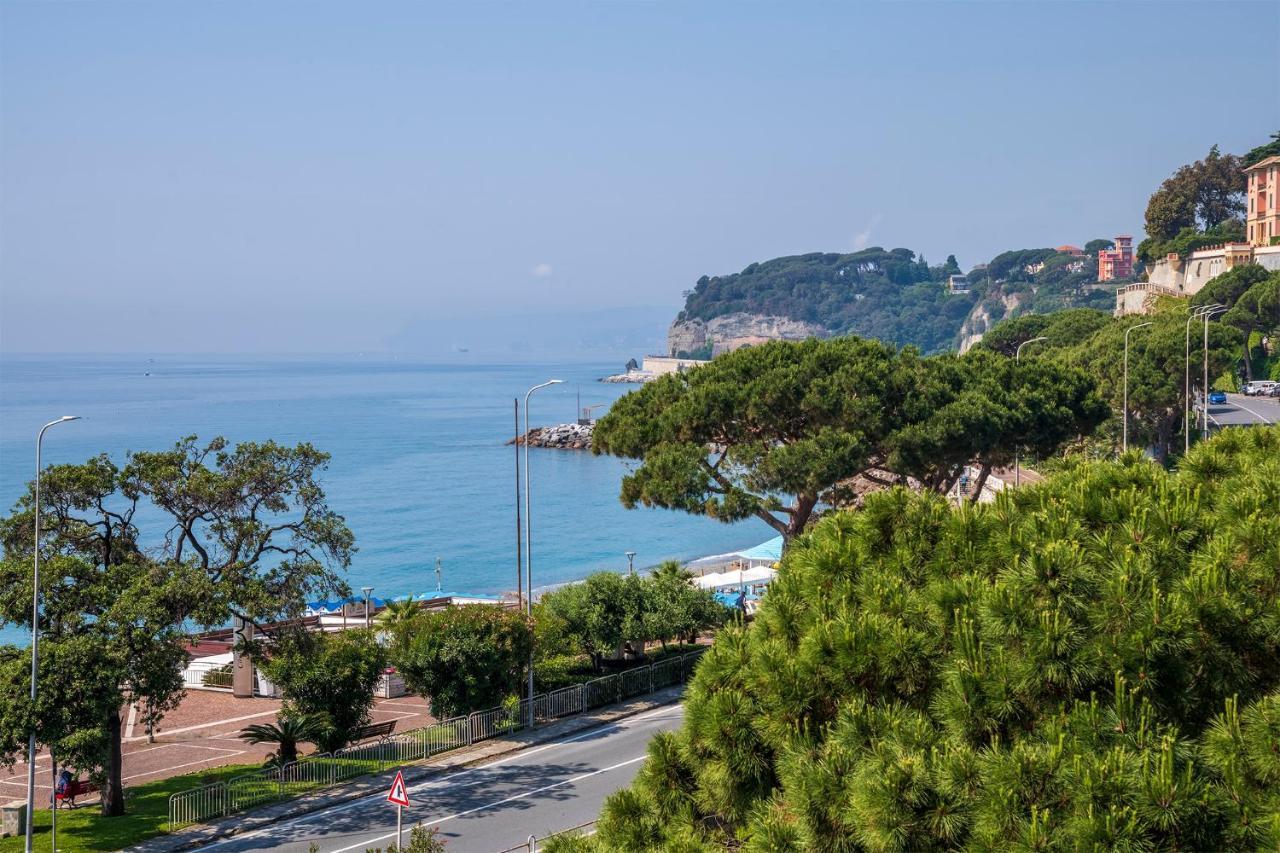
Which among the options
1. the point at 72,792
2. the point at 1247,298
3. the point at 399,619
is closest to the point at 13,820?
the point at 72,792

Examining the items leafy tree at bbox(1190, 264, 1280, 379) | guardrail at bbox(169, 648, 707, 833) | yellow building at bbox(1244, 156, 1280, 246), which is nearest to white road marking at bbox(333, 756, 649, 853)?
guardrail at bbox(169, 648, 707, 833)

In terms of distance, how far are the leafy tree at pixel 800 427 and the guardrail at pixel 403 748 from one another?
477cm

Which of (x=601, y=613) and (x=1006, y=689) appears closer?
(x=1006, y=689)

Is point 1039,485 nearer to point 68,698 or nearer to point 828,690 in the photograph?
point 828,690

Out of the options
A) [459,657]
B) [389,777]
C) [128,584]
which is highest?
[128,584]

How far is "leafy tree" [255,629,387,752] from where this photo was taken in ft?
80.9

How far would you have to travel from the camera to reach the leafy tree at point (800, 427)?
3325 cm

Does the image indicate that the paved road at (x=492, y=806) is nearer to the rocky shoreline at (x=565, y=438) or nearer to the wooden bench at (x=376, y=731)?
the wooden bench at (x=376, y=731)

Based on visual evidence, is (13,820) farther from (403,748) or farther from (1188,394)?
(1188,394)

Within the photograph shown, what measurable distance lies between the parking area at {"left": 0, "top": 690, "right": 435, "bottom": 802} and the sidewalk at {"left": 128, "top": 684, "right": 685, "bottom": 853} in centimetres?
341

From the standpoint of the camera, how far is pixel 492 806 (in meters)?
21.8

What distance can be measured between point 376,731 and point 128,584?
6.99 metres

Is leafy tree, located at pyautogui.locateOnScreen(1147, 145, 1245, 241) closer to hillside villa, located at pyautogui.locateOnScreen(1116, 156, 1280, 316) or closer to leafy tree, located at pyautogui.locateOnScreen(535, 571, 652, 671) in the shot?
hillside villa, located at pyautogui.locateOnScreen(1116, 156, 1280, 316)

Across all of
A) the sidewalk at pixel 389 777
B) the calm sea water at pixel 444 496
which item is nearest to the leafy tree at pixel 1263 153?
the calm sea water at pixel 444 496
